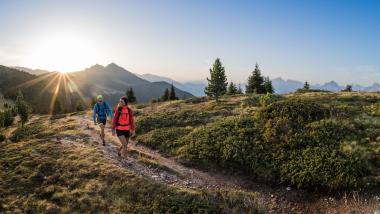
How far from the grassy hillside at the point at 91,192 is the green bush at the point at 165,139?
196 inches

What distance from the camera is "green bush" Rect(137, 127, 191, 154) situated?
20022mm

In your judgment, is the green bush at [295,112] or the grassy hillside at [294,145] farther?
the green bush at [295,112]

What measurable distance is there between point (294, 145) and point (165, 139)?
8.94m

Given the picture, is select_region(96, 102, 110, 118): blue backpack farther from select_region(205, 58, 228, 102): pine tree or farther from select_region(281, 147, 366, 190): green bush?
select_region(205, 58, 228, 102): pine tree

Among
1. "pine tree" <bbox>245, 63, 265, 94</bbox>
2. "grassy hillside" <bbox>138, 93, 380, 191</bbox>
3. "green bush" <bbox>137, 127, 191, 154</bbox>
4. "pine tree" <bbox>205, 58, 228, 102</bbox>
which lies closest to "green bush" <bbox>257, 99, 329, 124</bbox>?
"grassy hillside" <bbox>138, 93, 380, 191</bbox>

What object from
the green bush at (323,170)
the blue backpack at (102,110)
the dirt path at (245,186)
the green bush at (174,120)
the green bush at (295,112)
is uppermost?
the blue backpack at (102,110)

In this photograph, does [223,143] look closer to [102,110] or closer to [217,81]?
[102,110]

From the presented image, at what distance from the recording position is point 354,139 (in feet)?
54.5

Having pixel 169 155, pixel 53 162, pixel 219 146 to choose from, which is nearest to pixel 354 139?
pixel 219 146

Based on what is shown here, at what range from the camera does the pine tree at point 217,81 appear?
156ft

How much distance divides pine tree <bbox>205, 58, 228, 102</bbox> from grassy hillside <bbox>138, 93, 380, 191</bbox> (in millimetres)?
23707

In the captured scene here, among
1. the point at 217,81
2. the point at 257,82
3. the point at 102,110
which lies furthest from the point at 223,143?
the point at 257,82

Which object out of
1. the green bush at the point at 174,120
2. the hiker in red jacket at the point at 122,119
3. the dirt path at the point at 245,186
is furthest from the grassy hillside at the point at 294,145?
the hiker in red jacket at the point at 122,119

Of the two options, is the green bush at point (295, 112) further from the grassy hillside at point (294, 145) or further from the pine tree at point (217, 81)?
the pine tree at point (217, 81)
